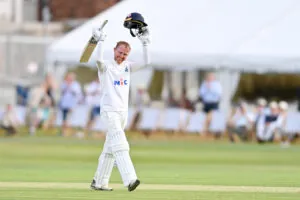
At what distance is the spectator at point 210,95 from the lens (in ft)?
127

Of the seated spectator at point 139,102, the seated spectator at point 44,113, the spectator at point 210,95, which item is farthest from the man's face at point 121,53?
the seated spectator at point 44,113

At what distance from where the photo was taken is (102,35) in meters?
16.4

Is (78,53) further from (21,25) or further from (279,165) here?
(21,25)

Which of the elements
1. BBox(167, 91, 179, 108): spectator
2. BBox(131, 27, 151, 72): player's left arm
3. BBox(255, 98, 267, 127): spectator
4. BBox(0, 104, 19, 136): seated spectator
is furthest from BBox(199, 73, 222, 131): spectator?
BBox(131, 27, 151, 72): player's left arm

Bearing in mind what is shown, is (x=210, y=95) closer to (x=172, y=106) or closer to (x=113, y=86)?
(x=172, y=106)

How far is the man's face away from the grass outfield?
186 cm

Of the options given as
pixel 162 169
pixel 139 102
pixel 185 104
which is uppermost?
pixel 139 102

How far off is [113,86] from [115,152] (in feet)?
3.11

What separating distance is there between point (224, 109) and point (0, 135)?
292 inches

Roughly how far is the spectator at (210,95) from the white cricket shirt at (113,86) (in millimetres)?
21883

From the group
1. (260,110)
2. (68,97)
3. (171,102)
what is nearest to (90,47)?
(260,110)

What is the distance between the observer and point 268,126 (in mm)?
37031

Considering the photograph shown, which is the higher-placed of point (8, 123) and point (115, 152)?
point (115, 152)

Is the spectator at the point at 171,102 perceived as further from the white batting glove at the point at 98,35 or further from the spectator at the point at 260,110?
the white batting glove at the point at 98,35
